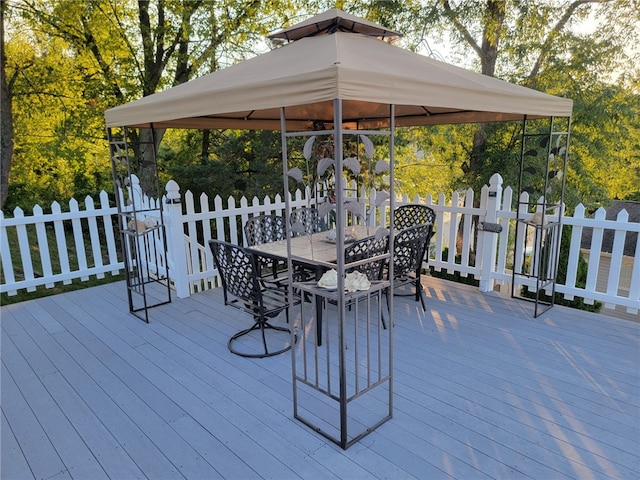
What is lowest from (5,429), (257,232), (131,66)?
(5,429)

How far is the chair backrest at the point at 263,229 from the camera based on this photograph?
13.9ft

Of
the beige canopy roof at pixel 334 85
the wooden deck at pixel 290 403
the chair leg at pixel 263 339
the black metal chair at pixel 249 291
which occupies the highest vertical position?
the beige canopy roof at pixel 334 85

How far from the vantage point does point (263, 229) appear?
4.37 metres

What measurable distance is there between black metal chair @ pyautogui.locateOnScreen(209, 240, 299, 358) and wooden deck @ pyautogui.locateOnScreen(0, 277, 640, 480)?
20cm

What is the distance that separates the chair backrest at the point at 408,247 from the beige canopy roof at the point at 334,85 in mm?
1174

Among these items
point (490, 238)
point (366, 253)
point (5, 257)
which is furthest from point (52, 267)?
point (490, 238)

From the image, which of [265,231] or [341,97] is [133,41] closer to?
[265,231]

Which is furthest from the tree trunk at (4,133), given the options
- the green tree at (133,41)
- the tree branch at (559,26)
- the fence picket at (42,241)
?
the tree branch at (559,26)

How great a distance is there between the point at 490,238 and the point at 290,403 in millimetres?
2958

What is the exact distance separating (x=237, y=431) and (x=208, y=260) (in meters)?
2.96

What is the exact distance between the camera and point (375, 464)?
202 centimetres

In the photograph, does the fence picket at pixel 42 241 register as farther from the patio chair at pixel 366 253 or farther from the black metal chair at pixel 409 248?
the black metal chair at pixel 409 248

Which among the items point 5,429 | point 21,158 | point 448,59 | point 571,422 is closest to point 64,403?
point 5,429

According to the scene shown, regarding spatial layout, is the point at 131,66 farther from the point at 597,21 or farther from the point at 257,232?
the point at 597,21
